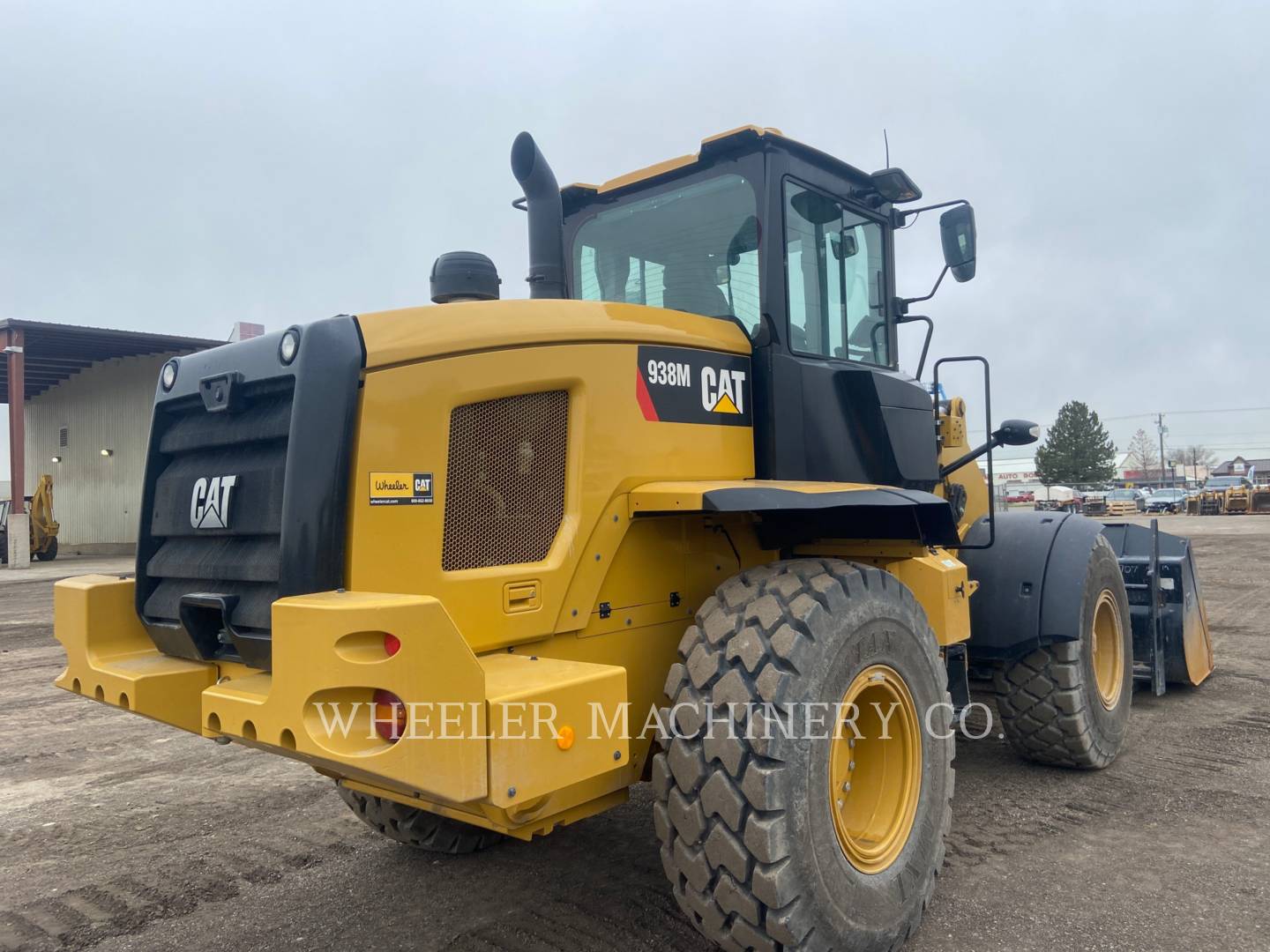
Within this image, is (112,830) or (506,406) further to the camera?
(112,830)

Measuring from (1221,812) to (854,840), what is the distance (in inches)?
88.6

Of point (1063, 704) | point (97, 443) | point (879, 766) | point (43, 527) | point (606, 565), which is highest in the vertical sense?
point (97, 443)

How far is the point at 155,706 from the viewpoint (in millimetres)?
2998

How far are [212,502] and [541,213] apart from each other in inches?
60.6

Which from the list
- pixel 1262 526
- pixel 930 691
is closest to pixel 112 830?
pixel 930 691

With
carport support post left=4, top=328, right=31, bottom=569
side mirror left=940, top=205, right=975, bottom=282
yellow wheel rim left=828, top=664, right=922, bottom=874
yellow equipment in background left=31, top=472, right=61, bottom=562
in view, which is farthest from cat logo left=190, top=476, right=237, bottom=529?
yellow equipment in background left=31, top=472, right=61, bottom=562

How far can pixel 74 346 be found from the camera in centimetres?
2566

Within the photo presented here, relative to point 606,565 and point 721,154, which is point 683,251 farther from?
point 606,565

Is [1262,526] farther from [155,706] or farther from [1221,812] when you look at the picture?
[155,706]

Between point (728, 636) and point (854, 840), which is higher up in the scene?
point (728, 636)

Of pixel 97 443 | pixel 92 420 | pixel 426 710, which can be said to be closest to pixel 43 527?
pixel 97 443

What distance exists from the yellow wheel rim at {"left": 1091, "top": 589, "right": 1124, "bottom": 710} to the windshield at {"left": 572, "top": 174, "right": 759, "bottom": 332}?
3.13m

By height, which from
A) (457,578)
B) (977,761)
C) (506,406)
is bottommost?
(977,761)

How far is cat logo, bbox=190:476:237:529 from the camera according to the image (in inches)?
118
